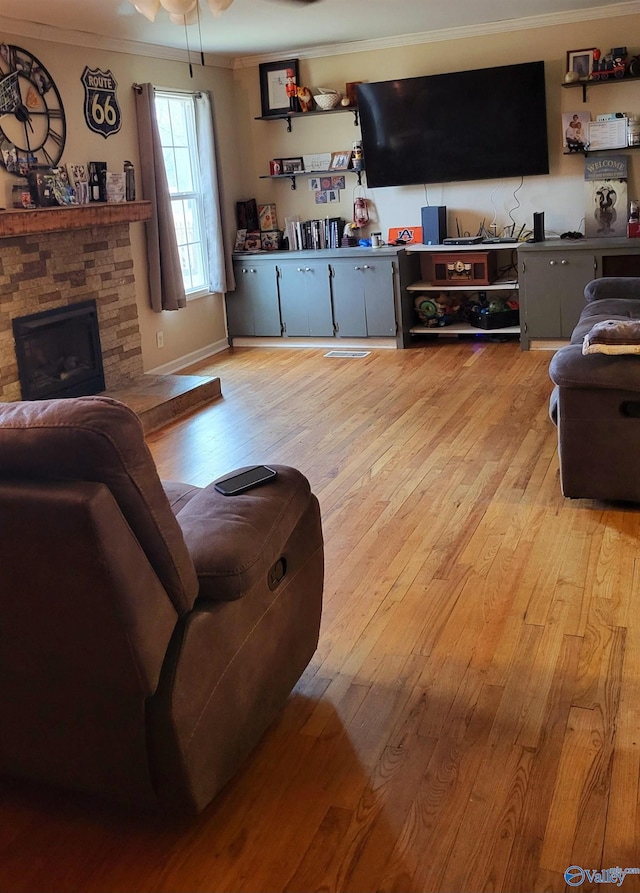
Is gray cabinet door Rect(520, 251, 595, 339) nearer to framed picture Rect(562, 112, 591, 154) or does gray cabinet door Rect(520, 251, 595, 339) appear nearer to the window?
framed picture Rect(562, 112, 591, 154)

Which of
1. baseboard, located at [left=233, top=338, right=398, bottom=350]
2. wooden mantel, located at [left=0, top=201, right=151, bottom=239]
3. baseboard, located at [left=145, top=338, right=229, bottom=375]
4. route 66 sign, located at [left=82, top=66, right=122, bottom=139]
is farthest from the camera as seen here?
baseboard, located at [left=233, top=338, right=398, bottom=350]

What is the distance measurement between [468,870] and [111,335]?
4.74m

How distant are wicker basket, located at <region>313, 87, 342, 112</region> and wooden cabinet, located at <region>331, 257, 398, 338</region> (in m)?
1.25

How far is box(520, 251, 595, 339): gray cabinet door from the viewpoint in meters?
6.36

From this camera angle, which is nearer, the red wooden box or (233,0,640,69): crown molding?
(233,0,640,69): crown molding

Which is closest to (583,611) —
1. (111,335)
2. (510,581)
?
(510,581)

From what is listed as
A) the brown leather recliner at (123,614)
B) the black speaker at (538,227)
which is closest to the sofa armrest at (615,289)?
the black speaker at (538,227)

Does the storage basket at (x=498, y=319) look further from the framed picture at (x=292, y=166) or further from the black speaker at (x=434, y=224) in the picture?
the framed picture at (x=292, y=166)

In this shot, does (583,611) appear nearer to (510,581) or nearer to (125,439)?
(510,581)

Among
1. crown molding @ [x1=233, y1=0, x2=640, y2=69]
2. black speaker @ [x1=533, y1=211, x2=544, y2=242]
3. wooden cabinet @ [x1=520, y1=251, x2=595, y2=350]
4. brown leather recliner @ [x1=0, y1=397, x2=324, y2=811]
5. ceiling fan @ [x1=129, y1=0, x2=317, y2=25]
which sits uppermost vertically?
crown molding @ [x1=233, y1=0, x2=640, y2=69]

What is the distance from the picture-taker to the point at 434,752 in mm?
2191

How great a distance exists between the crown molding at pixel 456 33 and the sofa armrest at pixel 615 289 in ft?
7.91

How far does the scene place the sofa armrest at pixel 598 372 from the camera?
3377mm

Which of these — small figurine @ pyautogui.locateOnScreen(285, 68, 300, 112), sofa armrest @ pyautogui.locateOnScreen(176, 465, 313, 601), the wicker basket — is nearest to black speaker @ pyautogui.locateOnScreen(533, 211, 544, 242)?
the wicker basket
